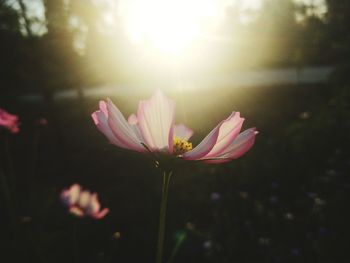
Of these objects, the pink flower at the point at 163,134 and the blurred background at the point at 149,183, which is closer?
the pink flower at the point at 163,134

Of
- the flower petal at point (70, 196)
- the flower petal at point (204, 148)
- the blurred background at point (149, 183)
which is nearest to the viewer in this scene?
the flower petal at point (204, 148)

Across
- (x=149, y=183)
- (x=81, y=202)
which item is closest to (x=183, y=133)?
(x=81, y=202)

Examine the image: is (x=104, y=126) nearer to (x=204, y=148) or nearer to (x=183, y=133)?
(x=204, y=148)

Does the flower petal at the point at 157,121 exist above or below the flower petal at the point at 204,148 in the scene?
above

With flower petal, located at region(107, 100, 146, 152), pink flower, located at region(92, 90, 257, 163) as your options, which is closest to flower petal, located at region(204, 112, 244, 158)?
pink flower, located at region(92, 90, 257, 163)

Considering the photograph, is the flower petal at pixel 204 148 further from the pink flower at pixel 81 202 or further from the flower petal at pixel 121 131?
the pink flower at pixel 81 202

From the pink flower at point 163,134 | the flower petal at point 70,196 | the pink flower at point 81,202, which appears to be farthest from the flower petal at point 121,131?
the flower petal at point 70,196

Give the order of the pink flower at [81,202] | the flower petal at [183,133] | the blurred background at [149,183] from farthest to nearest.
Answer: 1. the blurred background at [149,183]
2. the pink flower at [81,202]
3. the flower petal at [183,133]

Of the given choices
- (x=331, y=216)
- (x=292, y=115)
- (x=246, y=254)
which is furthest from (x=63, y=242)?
(x=292, y=115)

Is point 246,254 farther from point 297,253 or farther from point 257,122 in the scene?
point 257,122
